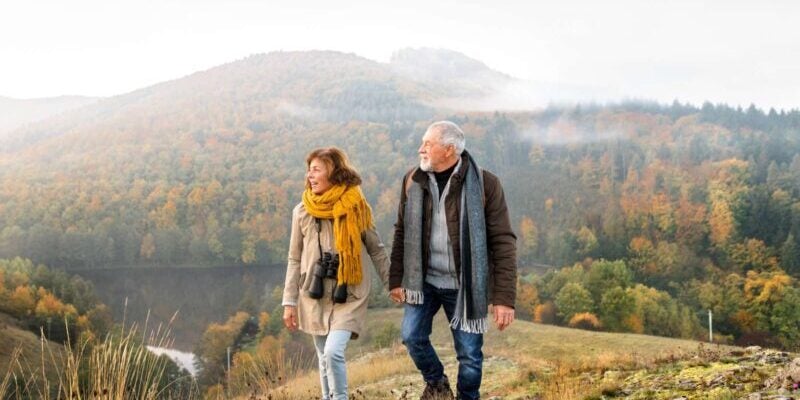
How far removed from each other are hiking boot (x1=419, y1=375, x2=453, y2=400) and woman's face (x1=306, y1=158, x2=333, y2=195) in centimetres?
145

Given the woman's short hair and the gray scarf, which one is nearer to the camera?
the gray scarf

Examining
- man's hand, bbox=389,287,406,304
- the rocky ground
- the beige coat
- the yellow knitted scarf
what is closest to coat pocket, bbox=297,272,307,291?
the beige coat

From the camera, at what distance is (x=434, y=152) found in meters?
3.70

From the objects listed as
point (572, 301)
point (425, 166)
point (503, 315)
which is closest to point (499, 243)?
point (503, 315)

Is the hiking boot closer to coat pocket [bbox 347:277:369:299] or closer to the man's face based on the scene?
coat pocket [bbox 347:277:369:299]

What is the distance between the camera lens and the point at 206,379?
5734 centimetres

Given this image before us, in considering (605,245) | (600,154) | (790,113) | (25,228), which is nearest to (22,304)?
(25,228)

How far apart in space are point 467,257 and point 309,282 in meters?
1.01

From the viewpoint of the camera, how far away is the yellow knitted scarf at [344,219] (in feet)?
12.7

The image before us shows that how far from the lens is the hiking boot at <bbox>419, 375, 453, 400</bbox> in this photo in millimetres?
3990

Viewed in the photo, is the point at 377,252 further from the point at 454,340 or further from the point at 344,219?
the point at 454,340

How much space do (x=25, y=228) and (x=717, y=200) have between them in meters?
95.0

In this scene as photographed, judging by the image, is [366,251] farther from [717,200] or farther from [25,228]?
[25,228]

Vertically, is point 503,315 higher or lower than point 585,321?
higher
